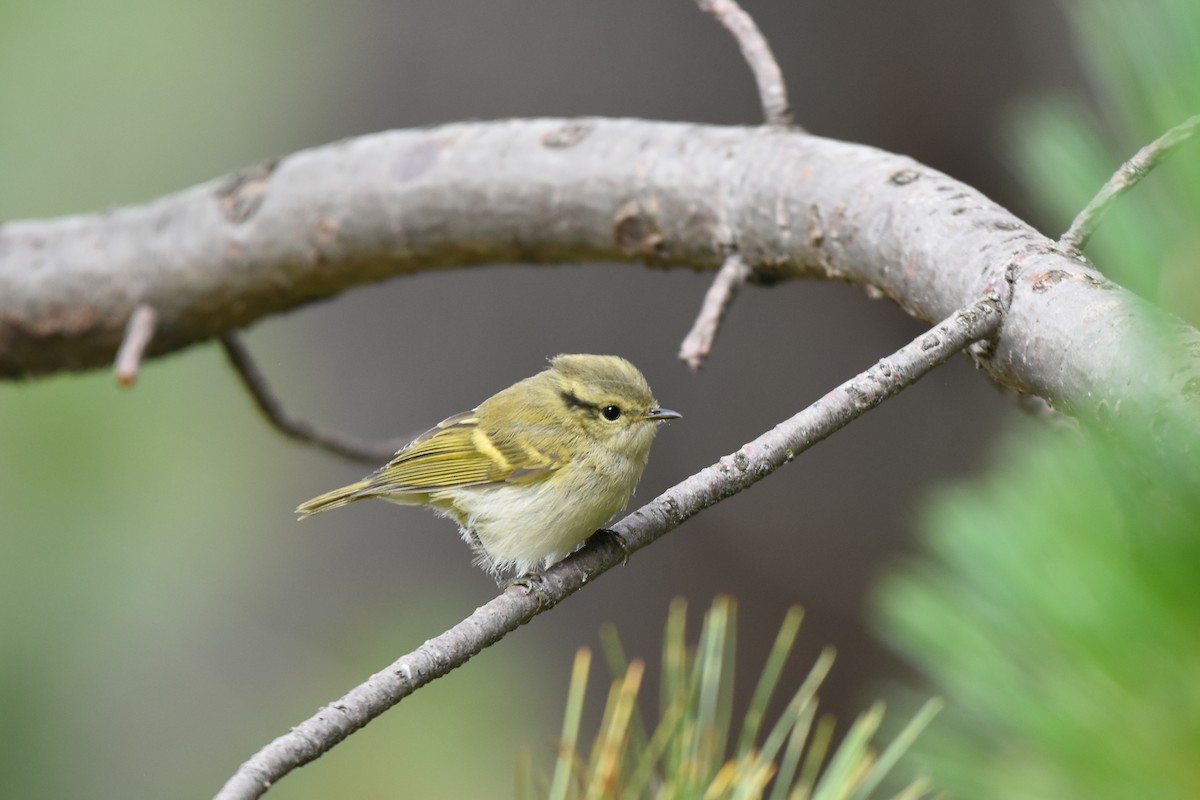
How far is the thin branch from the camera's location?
104 cm

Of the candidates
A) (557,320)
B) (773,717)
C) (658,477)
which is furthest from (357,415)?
(773,717)

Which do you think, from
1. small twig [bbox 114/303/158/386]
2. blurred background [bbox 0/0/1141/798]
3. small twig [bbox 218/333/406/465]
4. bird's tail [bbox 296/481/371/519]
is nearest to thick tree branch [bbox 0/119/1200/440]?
small twig [bbox 114/303/158/386]

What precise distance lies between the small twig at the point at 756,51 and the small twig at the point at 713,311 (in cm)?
30

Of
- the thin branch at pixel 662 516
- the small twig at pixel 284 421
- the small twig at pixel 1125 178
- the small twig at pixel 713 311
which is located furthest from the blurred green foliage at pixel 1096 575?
the small twig at pixel 284 421

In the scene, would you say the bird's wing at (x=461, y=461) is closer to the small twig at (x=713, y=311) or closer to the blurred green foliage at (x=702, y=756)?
the small twig at (x=713, y=311)

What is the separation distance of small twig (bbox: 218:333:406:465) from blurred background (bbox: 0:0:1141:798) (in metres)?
0.56

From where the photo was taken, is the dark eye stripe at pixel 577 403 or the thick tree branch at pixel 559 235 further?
the dark eye stripe at pixel 577 403

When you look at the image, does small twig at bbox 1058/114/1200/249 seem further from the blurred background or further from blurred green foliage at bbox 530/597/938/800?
the blurred background

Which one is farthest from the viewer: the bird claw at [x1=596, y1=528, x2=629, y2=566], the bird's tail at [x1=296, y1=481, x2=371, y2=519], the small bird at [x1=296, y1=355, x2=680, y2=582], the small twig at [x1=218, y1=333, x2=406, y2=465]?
the small twig at [x1=218, y1=333, x2=406, y2=465]

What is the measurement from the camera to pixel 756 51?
2.08 metres

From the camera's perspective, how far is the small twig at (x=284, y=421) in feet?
8.32

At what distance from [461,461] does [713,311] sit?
73 centimetres

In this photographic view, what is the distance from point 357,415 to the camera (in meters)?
3.95

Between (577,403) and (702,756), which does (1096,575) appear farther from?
(577,403)
